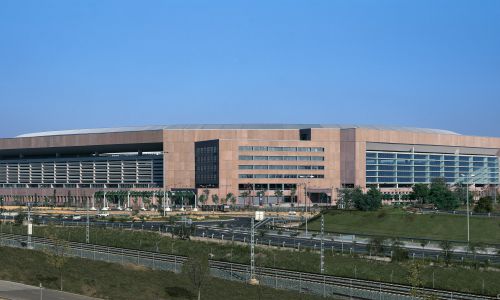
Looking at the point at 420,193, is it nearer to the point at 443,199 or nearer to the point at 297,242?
the point at 443,199

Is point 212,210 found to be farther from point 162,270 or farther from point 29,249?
point 162,270

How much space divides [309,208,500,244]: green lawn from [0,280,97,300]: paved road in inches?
2342

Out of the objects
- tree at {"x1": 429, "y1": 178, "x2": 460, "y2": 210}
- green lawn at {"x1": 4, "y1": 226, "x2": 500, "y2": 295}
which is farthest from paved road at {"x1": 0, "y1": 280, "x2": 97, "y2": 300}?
tree at {"x1": 429, "y1": 178, "x2": 460, "y2": 210}

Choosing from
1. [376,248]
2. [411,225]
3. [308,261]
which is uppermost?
[411,225]

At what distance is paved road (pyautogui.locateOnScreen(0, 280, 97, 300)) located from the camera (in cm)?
4932

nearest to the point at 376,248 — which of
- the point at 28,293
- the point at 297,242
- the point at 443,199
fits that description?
the point at 297,242

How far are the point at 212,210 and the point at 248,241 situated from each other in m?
94.4

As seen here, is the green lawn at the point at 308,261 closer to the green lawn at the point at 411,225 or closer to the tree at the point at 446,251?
the tree at the point at 446,251

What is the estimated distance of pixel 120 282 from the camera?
5666 cm

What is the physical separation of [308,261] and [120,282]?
81.2ft

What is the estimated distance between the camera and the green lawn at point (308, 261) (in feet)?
207

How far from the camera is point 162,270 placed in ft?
215

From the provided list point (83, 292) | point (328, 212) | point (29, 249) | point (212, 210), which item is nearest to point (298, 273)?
point (83, 292)

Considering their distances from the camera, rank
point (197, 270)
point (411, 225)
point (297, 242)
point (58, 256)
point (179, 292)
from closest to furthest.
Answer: point (197, 270)
point (179, 292)
point (58, 256)
point (297, 242)
point (411, 225)
